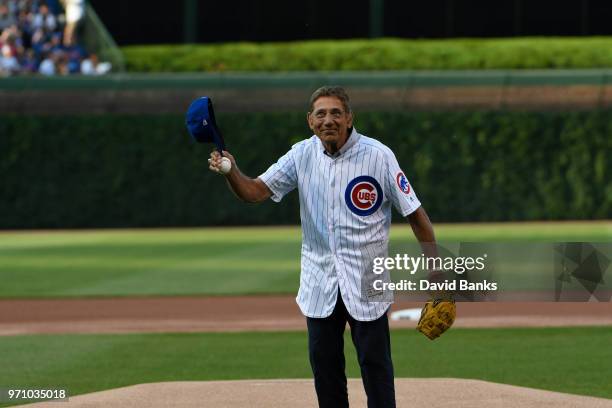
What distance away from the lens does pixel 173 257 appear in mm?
Result: 23359

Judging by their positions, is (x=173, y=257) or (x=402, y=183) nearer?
(x=402, y=183)

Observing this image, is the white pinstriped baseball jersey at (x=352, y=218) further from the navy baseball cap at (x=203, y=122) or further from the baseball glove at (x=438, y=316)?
the navy baseball cap at (x=203, y=122)

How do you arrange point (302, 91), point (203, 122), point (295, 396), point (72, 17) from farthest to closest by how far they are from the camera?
point (72, 17) < point (302, 91) < point (295, 396) < point (203, 122)

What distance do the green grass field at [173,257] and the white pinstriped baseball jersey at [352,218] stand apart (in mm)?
7551

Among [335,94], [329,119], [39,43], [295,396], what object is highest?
[39,43]

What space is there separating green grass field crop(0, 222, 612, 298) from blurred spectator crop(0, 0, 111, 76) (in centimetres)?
493

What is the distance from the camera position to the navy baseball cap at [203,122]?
6641mm

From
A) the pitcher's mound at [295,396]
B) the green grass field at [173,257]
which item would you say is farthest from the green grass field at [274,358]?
the green grass field at [173,257]

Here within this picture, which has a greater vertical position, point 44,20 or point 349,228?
point 44,20

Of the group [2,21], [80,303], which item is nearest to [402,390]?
[80,303]

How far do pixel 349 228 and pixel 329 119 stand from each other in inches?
20.6

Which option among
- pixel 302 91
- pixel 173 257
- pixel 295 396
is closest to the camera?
pixel 295 396

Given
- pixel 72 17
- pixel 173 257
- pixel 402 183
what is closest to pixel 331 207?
pixel 402 183
